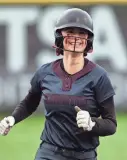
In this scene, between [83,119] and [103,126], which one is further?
[103,126]

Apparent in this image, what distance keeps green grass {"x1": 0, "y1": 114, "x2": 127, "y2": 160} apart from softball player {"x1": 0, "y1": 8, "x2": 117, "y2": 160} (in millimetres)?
3301

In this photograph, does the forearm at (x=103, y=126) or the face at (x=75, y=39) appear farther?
the face at (x=75, y=39)

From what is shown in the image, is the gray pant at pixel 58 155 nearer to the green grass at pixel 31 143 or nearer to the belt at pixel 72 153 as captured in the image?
the belt at pixel 72 153

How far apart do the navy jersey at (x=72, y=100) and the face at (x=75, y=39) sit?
0.55 feet

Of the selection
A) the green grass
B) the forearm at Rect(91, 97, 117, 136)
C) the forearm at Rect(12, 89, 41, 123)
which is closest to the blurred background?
the green grass

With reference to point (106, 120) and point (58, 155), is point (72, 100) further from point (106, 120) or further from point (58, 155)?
point (58, 155)

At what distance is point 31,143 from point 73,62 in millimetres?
4268

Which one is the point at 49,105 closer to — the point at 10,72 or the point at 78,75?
the point at 78,75

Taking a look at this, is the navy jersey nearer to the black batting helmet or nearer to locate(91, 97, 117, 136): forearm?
locate(91, 97, 117, 136): forearm

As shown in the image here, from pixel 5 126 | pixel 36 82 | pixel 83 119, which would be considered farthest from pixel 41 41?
pixel 83 119

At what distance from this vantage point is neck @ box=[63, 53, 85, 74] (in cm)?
513

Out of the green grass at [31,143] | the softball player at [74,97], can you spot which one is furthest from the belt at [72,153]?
the green grass at [31,143]

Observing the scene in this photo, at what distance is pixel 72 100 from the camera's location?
5055mm

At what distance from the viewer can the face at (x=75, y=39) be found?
200 inches
